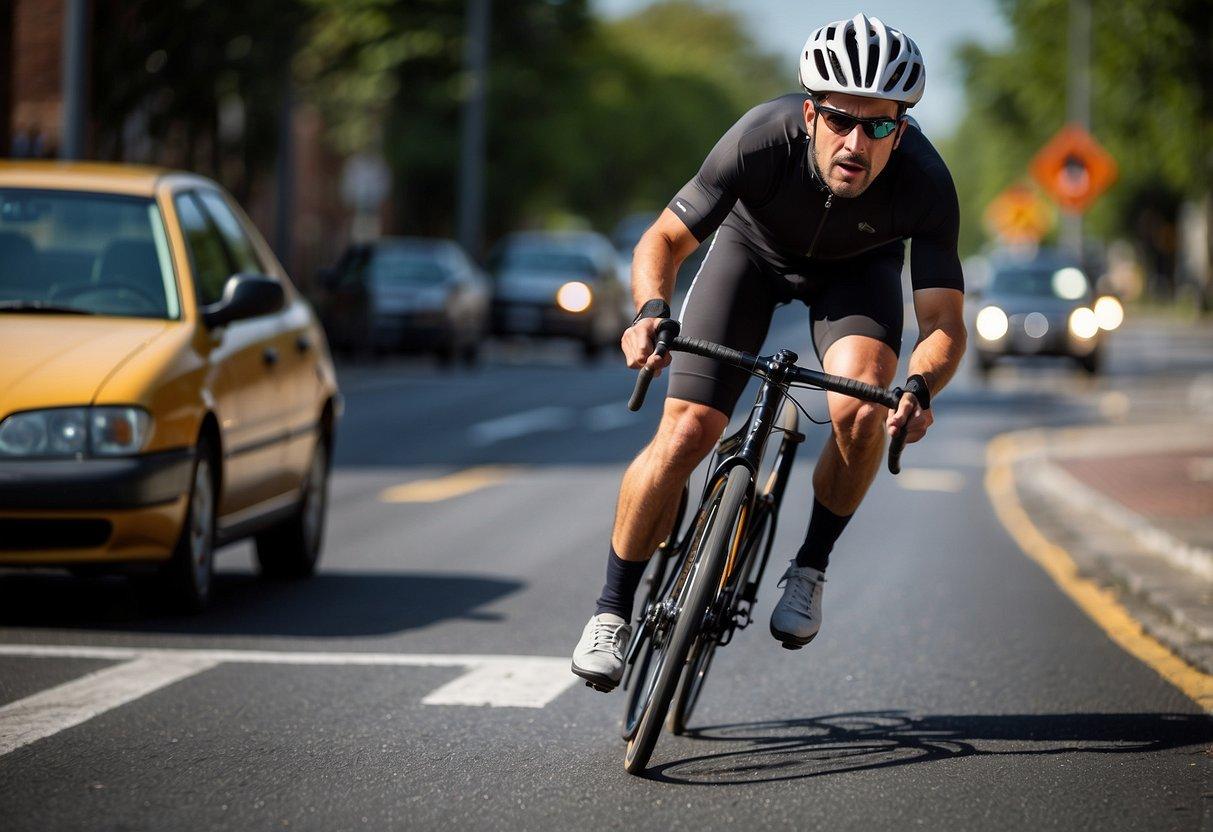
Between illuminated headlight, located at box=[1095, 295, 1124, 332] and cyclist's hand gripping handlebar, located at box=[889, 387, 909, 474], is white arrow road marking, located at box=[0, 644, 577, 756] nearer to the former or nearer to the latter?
cyclist's hand gripping handlebar, located at box=[889, 387, 909, 474]

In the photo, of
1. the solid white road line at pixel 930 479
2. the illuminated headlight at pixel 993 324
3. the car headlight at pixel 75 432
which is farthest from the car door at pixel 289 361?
the illuminated headlight at pixel 993 324

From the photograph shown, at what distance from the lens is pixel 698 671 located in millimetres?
6254

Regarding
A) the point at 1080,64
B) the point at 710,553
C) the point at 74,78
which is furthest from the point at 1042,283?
the point at 710,553

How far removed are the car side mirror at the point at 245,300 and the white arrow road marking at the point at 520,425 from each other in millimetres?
10380

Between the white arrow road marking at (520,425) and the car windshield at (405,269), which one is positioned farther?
the car windshield at (405,269)

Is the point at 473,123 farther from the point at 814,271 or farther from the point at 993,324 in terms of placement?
the point at 814,271

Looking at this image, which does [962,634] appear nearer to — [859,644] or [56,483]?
[859,644]

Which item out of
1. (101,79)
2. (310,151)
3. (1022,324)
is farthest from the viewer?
(310,151)

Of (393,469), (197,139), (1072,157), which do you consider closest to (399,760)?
(393,469)

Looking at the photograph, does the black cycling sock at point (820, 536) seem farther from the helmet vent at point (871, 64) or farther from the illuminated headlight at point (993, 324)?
the illuminated headlight at point (993, 324)

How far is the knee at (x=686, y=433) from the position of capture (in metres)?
5.87

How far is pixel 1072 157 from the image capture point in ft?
110

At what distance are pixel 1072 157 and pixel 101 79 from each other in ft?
51.9

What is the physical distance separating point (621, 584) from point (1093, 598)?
4327 mm
